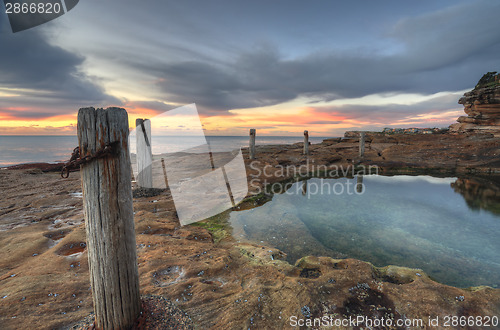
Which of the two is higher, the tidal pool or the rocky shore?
the rocky shore

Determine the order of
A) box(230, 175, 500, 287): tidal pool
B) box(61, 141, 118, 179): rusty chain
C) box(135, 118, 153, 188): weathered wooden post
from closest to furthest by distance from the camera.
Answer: box(61, 141, 118, 179): rusty chain < box(230, 175, 500, 287): tidal pool < box(135, 118, 153, 188): weathered wooden post

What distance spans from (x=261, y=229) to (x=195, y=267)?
3.23 meters

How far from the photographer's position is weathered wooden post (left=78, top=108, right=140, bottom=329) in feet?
6.94

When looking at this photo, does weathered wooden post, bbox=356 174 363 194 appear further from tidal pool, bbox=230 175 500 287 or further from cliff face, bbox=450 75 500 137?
cliff face, bbox=450 75 500 137

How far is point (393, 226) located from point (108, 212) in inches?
341

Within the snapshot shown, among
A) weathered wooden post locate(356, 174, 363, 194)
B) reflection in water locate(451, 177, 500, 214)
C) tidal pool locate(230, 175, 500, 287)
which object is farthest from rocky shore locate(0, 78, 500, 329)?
reflection in water locate(451, 177, 500, 214)

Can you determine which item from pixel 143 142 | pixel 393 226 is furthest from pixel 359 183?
pixel 143 142

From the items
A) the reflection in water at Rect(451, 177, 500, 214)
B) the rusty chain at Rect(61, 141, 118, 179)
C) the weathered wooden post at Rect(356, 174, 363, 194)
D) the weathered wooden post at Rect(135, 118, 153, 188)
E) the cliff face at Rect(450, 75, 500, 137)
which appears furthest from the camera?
the cliff face at Rect(450, 75, 500, 137)

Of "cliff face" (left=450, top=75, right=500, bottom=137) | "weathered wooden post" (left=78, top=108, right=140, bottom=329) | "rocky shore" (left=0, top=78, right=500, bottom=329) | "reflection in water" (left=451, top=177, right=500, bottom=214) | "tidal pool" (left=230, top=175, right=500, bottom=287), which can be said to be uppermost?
"cliff face" (left=450, top=75, right=500, bottom=137)

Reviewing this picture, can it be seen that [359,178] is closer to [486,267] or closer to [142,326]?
[486,267]

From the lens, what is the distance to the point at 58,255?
15.1 ft

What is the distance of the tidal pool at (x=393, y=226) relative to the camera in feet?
17.6

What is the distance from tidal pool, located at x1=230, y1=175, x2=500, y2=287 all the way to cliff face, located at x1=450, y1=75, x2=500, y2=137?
20.7 m

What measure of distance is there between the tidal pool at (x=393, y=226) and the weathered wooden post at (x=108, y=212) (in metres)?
4.15
